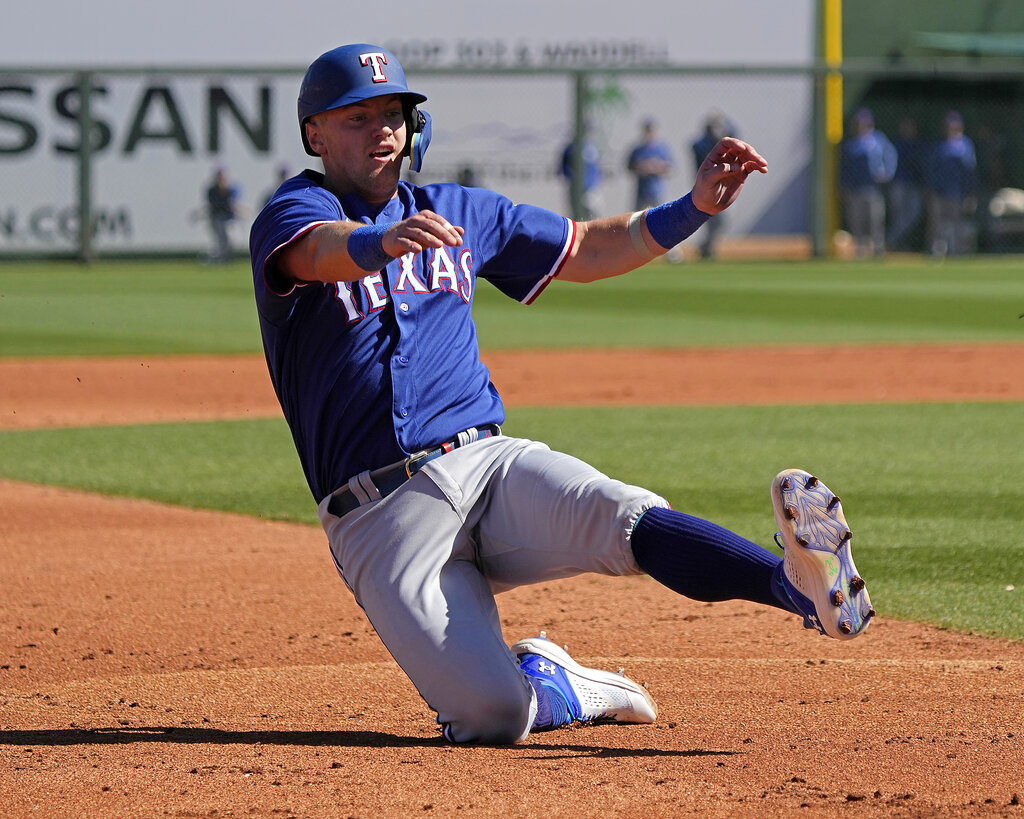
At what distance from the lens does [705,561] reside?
3.26 m

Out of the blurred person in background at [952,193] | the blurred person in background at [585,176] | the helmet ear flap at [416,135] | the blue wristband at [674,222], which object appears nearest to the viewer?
the helmet ear flap at [416,135]

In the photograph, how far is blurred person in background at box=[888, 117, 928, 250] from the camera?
23.6 metres

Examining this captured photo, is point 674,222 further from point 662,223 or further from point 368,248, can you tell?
point 368,248

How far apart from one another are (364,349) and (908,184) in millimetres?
21338

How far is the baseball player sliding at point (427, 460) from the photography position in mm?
3383

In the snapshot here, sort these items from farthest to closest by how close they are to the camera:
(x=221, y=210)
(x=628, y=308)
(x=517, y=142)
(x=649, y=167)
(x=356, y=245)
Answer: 1. (x=517, y=142)
2. (x=649, y=167)
3. (x=221, y=210)
4. (x=628, y=308)
5. (x=356, y=245)

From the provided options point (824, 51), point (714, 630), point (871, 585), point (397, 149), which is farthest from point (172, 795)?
point (824, 51)

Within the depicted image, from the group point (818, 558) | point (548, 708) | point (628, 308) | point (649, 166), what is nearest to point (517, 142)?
point (649, 166)

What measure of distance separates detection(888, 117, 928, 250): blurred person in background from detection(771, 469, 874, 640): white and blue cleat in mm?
21253

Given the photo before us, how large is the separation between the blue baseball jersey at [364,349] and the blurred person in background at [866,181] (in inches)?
778

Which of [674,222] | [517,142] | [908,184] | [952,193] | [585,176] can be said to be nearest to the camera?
[674,222]

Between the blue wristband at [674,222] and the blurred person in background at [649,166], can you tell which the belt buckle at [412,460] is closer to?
the blue wristband at [674,222]

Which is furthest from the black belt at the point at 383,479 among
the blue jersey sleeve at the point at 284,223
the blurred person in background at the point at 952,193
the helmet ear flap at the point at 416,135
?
the blurred person in background at the point at 952,193

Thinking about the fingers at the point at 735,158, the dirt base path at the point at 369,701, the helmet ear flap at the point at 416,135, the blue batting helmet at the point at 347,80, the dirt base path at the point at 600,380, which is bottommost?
the dirt base path at the point at 600,380
